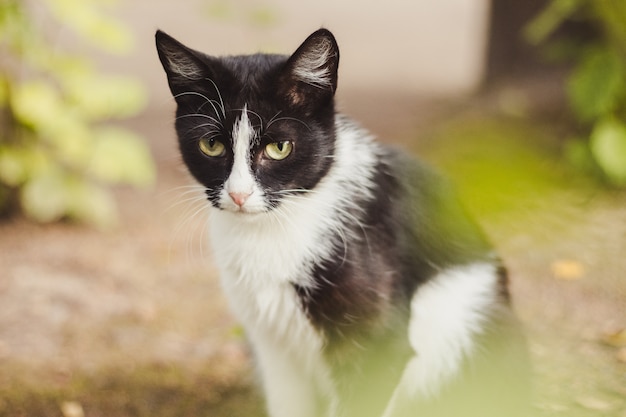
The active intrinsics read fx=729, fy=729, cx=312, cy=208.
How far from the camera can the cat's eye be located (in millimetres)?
2006

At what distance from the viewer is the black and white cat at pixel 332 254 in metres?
1.97

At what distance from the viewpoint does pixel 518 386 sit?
7.37 feet

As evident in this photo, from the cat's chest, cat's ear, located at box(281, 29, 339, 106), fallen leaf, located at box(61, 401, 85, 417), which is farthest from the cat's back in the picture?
fallen leaf, located at box(61, 401, 85, 417)

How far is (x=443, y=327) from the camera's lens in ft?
7.29

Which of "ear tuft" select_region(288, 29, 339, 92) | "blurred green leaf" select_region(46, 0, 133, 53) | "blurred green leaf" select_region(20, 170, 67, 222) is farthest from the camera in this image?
"blurred green leaf" select_region(20, 170, 67, 222)

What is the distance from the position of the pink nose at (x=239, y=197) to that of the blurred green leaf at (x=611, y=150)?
2.59m

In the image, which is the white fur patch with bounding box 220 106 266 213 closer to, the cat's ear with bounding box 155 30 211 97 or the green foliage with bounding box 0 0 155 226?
the cat's ear with bounding box 155 30 211 97

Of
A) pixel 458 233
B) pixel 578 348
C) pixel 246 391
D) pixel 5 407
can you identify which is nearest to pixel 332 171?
pixel 458 233

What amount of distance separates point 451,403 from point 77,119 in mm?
2665

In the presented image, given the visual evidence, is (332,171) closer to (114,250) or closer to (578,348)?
(578,348)

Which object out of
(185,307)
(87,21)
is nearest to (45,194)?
(87,21)

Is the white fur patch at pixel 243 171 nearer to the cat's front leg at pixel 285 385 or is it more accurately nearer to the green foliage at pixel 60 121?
the cat's front leg at pixel 285 385

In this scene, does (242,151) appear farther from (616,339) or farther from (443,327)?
(616,339)

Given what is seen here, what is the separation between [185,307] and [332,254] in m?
1.56
